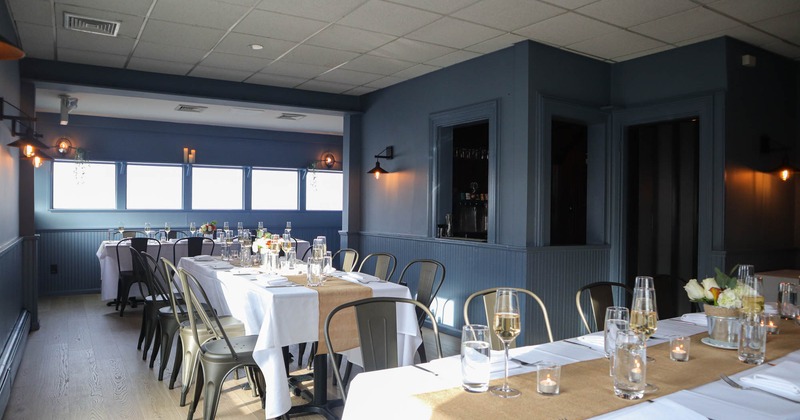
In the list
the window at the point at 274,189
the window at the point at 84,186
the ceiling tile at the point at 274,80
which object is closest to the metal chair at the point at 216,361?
the ceiling tile at the point at 274,80

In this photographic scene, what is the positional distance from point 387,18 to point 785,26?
129 inches

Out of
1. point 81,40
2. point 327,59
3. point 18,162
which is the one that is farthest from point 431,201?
point 18,162

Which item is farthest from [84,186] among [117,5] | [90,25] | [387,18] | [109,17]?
[387,18]

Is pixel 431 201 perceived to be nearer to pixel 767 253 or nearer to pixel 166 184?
pixel 767 253

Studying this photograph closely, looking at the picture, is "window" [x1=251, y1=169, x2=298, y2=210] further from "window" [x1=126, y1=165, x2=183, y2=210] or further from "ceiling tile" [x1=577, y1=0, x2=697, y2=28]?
"ceiling tile" [x1=577, y1=0, x2=697, y2=28]

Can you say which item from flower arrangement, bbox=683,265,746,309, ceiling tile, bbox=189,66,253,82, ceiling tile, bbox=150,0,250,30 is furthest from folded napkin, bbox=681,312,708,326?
ceiling tile, bbox=189,66,253,82

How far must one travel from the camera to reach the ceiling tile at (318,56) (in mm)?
5500

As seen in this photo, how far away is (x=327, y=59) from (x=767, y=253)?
4.76m

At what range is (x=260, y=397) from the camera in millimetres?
3912

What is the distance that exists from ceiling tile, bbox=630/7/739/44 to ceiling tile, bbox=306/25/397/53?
7.23 ft

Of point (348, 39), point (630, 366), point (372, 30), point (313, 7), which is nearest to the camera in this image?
point (630, 366)

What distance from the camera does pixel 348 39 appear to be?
5.12m

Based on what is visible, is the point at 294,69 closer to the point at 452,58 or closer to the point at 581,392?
the point at 452,58

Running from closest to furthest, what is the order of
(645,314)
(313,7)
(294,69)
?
(645,314) → (313,7) → (294,69)
